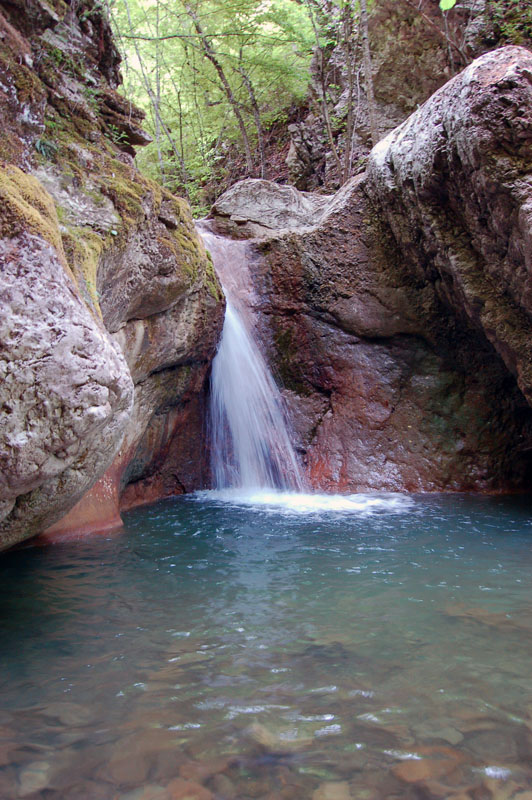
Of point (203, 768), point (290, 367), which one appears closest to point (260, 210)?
point (290, 367)

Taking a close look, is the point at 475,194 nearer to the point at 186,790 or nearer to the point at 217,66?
the point at 186,790

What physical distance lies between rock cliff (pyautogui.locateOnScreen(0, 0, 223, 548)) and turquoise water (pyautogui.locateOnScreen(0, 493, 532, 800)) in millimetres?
924

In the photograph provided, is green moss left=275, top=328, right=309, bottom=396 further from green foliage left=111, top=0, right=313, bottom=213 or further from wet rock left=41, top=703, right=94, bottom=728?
wet rock left=41, top=703, right=94, bottom=728

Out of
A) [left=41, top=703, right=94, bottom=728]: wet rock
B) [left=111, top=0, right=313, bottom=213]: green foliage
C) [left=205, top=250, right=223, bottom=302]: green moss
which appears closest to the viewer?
[left=41, top=703, right=94, bottom=728]: wet rock

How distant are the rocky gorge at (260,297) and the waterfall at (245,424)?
0.27 m

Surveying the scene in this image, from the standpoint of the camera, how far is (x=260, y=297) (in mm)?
9602

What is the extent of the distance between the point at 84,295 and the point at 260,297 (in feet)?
17.6

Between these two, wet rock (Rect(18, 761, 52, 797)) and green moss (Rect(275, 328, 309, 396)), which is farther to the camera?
green moss (Rect(275, 328, 309, 396))

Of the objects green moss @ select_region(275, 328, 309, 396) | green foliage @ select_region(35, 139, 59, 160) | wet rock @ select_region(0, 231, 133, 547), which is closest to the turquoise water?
wet rock @ select_region(0, 231, 133, 547)

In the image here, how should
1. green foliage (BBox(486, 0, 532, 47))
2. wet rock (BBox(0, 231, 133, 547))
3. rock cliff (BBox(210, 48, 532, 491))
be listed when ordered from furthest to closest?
green foliage (BBox(486, 0, 532, 47)) → rock cliff (BBox(210, 48, 532, 491)) → wet rock (BBox(0, 231, 133, 547))

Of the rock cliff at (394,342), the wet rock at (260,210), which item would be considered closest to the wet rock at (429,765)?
the rock cliff at (394,342)

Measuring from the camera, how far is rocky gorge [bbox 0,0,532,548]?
3.54m

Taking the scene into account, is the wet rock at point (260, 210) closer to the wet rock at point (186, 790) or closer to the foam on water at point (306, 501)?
the foam on water at point (306, 501)

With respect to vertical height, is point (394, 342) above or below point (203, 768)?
above
